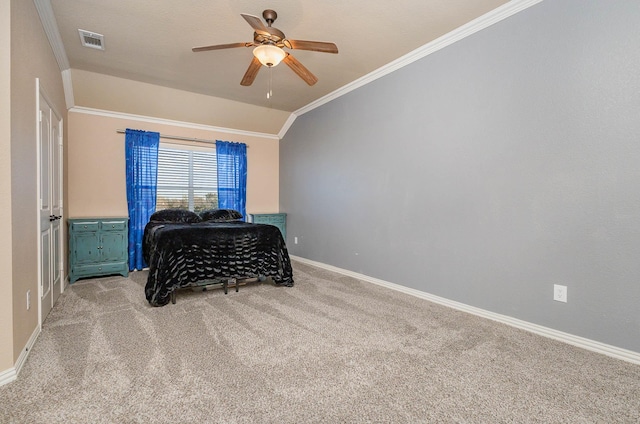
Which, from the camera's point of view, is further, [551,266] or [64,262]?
[64,262]

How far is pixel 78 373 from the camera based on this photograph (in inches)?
71.7

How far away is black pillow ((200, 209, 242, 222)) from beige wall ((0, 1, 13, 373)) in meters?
3.22

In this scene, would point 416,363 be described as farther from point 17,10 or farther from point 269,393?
point 17,10

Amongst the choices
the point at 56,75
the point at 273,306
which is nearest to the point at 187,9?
the point at 56,75

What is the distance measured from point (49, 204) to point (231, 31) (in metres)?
2.41

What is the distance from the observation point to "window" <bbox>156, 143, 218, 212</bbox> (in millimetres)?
5070

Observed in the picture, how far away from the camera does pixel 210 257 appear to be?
3.38 metres

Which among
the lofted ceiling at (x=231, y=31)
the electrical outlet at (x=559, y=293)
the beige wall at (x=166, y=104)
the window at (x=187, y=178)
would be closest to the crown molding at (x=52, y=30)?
the lofted ceiling at (x=231, y=31)

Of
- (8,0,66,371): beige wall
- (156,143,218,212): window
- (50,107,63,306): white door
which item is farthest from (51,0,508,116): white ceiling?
(156,143,218,212): window

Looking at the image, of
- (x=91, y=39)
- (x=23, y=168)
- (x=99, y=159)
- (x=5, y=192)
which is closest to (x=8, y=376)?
(x=5, y=192)

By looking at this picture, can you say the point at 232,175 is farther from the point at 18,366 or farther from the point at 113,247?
the point at 18,366

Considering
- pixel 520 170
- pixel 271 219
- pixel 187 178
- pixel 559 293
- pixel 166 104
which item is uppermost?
pixel 166 104

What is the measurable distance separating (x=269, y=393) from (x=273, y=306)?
143 cm

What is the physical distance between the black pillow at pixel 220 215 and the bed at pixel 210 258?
53.5 inches
